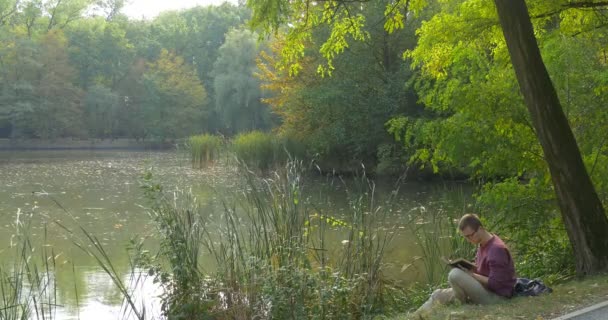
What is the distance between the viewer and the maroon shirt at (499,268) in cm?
612

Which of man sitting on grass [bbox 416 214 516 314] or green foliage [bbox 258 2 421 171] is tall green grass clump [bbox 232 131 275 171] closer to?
green foliage [bbox 258 2 421 171]

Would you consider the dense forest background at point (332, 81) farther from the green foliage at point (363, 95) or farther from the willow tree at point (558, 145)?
the willow tree at point (558, 145)

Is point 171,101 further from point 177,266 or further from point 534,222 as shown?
point 177,266

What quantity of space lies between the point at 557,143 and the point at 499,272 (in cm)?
131

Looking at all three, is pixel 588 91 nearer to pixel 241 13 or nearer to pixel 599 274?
pixel 599 274

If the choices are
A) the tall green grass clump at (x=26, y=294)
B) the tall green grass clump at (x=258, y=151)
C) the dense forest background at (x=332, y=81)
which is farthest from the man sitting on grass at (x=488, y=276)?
the tall green grass clump at (x=258, y=151)

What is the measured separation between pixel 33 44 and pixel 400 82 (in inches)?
1328

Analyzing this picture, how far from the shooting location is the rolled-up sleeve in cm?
612

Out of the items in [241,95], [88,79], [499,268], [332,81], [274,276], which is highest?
[88,79]

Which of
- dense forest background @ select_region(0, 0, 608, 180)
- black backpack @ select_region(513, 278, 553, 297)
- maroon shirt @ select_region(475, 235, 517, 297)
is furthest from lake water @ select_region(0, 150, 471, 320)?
maroon shirt @ select_region(475, 235, 517, 297)

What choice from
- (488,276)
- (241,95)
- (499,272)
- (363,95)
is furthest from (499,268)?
(241,95)

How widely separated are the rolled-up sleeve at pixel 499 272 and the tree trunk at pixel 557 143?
981mm

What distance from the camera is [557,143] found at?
264 inches

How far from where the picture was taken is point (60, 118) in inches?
1973
